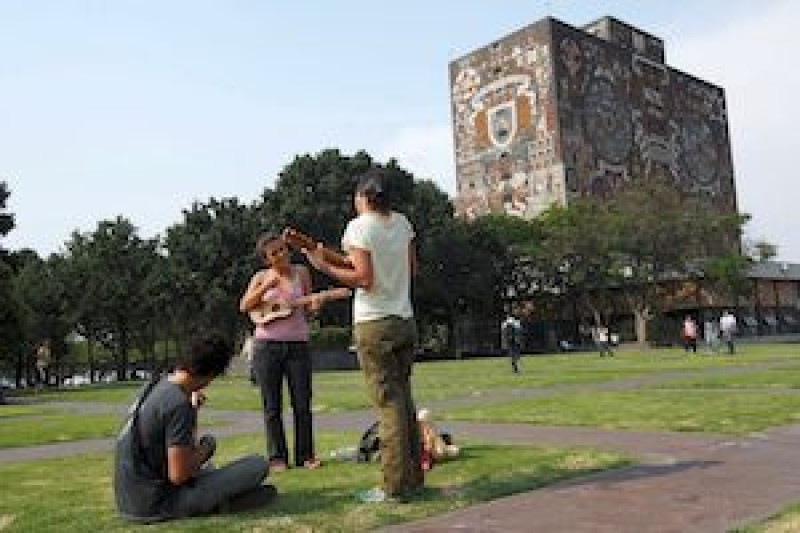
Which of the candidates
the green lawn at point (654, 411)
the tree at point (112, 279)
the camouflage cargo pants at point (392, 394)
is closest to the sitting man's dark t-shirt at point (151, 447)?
the camouflage cargo pants at point (392, 394)

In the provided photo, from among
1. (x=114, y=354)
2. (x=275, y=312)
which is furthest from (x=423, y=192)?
(x=275, y=312)

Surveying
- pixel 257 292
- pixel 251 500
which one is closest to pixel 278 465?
pixel 257 292

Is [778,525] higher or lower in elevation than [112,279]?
lower

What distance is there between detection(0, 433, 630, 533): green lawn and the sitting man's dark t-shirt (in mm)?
146

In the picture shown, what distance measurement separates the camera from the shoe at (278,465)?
331 inches

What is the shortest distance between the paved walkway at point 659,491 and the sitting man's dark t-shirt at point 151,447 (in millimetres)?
1417

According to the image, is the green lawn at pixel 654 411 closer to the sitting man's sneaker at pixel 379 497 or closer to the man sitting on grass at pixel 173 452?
the sitting man's sneaker at pixel 379 497

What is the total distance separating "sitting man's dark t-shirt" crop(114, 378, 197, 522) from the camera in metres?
5.90

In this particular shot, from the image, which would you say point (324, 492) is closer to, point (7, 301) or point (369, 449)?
point (369, 449)

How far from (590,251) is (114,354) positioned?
116ft

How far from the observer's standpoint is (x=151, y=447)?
6.00 m

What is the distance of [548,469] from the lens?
764 cm

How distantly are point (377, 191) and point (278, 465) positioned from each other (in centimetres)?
296

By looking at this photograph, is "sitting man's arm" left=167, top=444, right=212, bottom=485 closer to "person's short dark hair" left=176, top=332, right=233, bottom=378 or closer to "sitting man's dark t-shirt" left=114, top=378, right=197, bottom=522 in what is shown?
"sitting man's dark t-shirt" left=114, top=378, right=197, bottom=522
